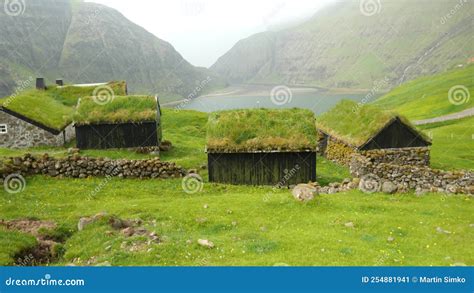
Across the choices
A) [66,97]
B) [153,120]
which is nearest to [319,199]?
[153,120]

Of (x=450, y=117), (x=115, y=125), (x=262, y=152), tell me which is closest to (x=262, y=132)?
(x=262, y=152)

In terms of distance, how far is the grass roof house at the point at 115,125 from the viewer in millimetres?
36094

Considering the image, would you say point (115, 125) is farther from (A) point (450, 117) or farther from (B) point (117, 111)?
(A) point (450, 117)

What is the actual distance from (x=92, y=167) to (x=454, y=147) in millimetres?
37750

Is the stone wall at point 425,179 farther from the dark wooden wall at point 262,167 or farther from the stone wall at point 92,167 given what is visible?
the stone wall at point 92,167

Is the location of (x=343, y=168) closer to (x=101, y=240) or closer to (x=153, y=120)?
(x=153, y=120)

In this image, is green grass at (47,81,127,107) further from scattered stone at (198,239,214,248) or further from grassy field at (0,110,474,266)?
scattered stone at (198,239,214,248)

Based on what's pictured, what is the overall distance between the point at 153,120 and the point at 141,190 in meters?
13.0

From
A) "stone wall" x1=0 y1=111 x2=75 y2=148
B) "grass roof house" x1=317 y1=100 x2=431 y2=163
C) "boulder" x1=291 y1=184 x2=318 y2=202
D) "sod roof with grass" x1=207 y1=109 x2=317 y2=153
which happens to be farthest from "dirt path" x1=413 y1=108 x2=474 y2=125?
"stone wall" x1=0 y1=111 x2=75 y2=148

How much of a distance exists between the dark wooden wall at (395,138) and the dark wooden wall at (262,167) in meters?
6.60

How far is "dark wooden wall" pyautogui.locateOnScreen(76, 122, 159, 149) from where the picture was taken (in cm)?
3634

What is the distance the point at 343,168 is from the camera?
33.8 m

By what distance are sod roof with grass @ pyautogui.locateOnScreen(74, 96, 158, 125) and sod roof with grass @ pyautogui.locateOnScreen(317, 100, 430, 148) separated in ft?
54.2

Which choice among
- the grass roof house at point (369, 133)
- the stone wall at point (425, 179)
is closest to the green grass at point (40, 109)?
the grass roof house at point (369, 133)
